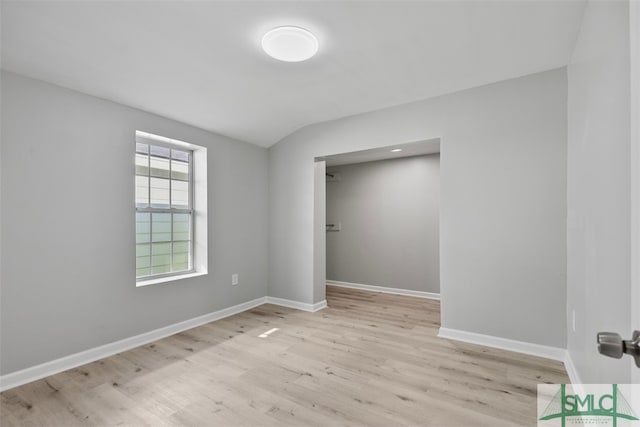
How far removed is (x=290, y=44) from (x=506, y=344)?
3.08 metres

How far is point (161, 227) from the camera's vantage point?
3.34m

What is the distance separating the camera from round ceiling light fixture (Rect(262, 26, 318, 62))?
211cm

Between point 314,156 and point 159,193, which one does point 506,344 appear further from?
point 159,193

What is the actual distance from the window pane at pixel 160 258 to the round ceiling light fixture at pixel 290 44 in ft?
7.46

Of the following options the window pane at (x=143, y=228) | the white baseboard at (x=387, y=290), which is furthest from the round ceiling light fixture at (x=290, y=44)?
the white baseboard at (x=387, y=290)

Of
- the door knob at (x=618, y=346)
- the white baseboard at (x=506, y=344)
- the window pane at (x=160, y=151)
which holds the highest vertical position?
the window pane at (x=160, y=151)

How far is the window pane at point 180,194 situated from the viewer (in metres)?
3.48

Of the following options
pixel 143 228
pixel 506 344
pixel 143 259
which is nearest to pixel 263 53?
pixel 143 228

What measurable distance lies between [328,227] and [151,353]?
353 cm

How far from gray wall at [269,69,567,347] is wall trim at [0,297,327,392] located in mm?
1997

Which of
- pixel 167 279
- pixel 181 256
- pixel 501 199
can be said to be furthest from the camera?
pixel 181 256

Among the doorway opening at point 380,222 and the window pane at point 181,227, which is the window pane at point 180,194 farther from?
the doorway opening at point 380,222

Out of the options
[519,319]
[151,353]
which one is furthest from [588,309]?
[151,353]

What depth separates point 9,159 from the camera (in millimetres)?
2201
